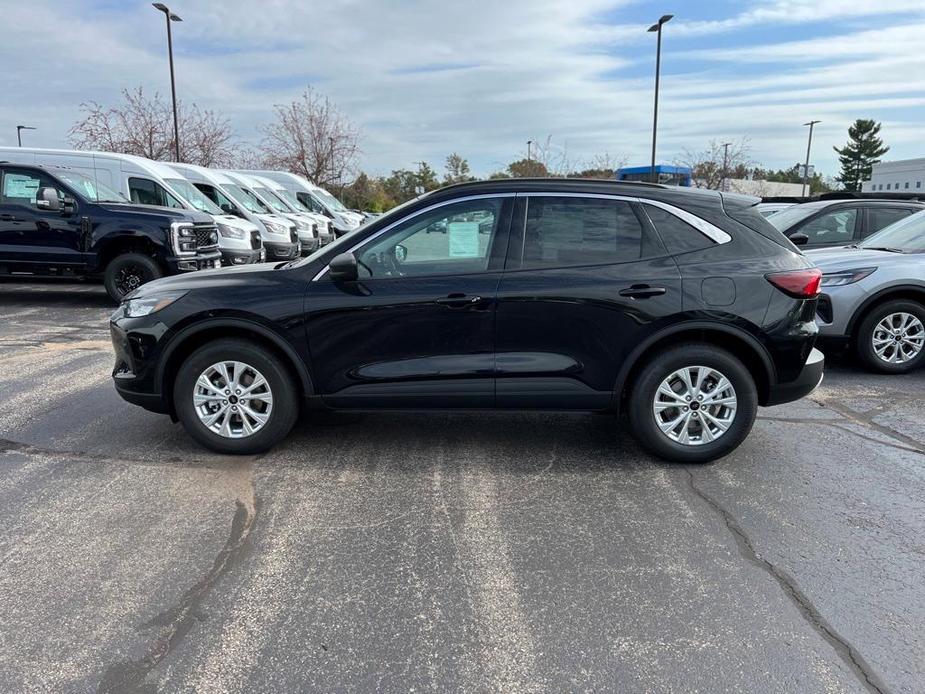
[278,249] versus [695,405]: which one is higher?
[278,249]

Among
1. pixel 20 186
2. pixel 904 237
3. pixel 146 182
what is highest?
pixel 146 182

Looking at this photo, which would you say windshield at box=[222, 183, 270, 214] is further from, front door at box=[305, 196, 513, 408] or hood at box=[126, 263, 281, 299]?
front door at box=[305, 196, 513, 408]

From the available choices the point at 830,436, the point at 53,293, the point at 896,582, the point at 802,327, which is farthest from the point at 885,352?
the point at 53,293

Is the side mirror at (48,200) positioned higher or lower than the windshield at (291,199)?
lower

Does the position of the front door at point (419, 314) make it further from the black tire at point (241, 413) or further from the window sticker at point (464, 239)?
the black tire at point (241, 413)

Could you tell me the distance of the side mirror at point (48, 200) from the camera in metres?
10.1

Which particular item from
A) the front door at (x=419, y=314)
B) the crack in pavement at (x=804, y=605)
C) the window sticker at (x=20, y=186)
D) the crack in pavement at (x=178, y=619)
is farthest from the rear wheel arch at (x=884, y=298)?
the window sticker at (x=20, y=186)

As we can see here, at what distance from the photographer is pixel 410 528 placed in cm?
354

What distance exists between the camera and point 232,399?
14.4 feet

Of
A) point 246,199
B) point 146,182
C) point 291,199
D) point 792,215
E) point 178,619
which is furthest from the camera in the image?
point 291,199

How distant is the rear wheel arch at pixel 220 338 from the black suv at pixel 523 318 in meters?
0.01

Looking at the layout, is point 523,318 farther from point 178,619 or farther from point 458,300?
point 178,619

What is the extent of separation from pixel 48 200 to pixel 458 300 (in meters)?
8.67

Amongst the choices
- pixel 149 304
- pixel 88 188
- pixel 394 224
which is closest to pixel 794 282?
pixel 394 224
